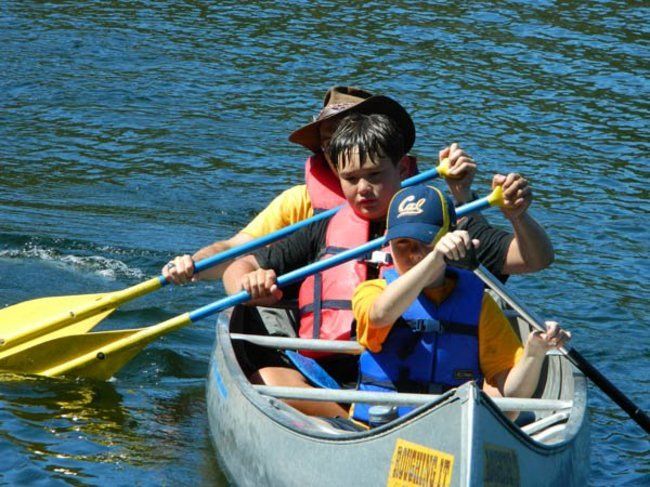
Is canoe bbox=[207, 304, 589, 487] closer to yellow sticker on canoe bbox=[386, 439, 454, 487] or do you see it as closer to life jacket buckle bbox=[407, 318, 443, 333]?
yellow sticker on canoe bbox=[386, 439, 454, 487]

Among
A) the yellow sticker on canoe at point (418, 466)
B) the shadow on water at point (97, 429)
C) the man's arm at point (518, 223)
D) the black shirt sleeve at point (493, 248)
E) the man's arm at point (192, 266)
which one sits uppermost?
the man's arm at point (518, 223)

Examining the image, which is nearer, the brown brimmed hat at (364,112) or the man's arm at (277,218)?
the brown brimmed hat at (364,112)

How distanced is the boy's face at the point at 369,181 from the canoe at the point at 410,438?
25.2 inches

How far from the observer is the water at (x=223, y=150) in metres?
6.23

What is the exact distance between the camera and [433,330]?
4590mm

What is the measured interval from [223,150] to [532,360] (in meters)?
6.78

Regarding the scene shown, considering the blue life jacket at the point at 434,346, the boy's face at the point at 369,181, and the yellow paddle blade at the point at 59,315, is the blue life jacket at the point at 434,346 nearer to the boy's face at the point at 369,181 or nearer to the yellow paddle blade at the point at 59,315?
the boy's face at the point at 369,181

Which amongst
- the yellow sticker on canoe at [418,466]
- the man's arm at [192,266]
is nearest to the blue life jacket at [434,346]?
the yellow sticker on canoe at [418,466]

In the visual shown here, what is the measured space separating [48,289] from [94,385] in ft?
→ 5.07

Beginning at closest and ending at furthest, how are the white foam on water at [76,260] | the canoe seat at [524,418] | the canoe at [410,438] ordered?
the canoe at [410,438], the canoe seat at [524,418], the white foam on water at [76,260]

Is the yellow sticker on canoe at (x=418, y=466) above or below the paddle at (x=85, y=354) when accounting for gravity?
above

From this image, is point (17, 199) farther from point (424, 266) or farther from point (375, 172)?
point (424, 266)

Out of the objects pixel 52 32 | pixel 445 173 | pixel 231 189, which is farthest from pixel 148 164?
pixel 445 173

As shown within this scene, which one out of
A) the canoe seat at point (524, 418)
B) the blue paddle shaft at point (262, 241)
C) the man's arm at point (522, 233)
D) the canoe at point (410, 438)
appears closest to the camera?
the canoe at point (410, 438)
